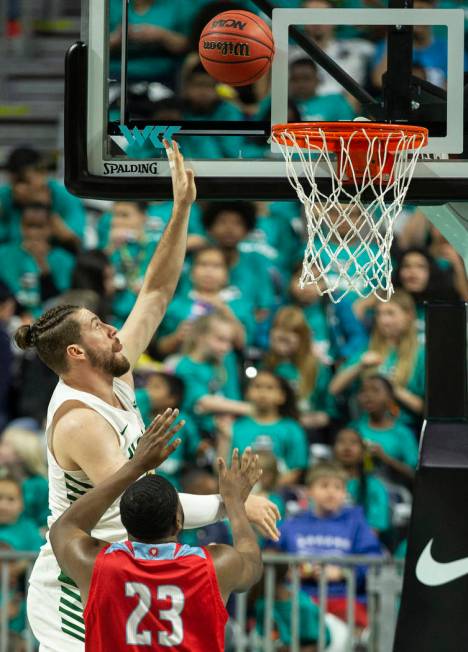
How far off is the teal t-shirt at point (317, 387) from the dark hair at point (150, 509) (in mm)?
4413

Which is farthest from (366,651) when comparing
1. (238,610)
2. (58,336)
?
(58,336)

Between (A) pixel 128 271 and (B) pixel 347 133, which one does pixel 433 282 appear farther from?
(B) pixel 347 133

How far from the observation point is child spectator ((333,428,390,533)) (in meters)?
7.86

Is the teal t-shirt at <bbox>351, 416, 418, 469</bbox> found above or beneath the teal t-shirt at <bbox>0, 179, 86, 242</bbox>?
beneath

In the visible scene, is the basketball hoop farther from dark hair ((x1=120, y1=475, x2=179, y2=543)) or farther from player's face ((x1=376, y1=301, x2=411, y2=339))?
player's face ((x1=376, y1=301, x2=411, y2=339))

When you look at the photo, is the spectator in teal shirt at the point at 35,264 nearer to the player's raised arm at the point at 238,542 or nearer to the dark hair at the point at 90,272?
the dark hair at the point at 90,272

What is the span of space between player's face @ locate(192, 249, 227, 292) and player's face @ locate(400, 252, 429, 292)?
127 centimetres

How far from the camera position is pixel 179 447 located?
820cm

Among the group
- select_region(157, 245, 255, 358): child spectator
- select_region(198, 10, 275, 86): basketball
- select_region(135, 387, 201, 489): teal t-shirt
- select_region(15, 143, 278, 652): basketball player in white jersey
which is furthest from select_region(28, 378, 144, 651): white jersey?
select_region(157, 245, 255, 358): child spectator

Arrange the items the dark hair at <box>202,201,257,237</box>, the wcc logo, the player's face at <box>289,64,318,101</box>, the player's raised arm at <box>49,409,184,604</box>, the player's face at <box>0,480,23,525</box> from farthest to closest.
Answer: the dark hair at <box>202,201,257,237</box> < the player's face at <box>0,480,23,525</box> < the player's face at <box>289,64,318,101</box> < the wcc logo < the player's raised arm at <box>49,409,184,604</box>

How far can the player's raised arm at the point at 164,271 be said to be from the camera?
16.9 feet

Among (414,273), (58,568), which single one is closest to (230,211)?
(414,273)

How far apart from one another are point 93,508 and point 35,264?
5.12 metres

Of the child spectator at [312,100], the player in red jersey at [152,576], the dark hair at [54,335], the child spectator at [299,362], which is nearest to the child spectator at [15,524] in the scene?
the child spectator at [299,362]
